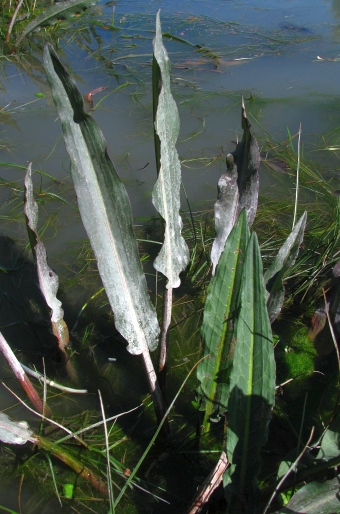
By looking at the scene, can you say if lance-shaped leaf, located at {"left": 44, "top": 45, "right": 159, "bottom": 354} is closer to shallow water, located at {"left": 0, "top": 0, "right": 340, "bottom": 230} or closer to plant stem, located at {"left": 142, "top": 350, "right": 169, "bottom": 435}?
plant stem, located at {"left": 142, "top": 350, "right": 169, "bottom": 435}

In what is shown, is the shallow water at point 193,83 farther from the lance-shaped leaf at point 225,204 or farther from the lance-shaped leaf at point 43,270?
the lance-shaped leaf at point 225,204

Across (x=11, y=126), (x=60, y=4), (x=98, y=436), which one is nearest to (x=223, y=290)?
(x=98, y=436)

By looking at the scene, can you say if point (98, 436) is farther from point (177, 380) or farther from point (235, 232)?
point (235, 232)

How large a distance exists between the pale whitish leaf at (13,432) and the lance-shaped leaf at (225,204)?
514 mm

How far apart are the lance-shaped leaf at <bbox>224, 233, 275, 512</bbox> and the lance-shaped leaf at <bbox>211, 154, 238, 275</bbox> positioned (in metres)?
0.26

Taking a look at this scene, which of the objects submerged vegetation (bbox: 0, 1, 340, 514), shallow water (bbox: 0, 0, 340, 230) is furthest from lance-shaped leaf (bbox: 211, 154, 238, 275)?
shallow water (bbox: 0, 0, 340, 230)

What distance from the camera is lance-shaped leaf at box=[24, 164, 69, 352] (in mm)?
990

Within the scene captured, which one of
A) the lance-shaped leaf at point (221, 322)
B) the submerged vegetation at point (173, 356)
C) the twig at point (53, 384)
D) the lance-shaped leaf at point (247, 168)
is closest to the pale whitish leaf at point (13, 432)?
the submerged vegetation at point (173, 356)

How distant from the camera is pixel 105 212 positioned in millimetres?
927

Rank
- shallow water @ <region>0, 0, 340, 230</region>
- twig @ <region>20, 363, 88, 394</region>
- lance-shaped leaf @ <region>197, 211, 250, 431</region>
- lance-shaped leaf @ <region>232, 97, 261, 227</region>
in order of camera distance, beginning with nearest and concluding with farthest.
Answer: lance-shaped leaf @ <region>197, 211, 250, 431</region> < lance-shaped leaf @ <region>232, 97, 261, 227</region> < twig @ <region>20, 363, 88, 394</region> < shallow water @ <region>0, 0, 340, 230</region>

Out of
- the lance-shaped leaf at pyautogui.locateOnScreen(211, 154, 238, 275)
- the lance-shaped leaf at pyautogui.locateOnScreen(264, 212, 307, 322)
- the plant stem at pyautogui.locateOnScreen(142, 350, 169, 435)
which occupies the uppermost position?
the lance-shaped leaf at pyautogui.locateOnScreen(211, 154, 238, 275)

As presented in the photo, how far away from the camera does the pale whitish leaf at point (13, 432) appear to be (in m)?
0.91

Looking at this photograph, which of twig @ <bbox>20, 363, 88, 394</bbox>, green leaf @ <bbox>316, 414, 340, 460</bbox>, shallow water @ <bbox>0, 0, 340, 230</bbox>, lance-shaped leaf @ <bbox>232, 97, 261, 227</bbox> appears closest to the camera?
green leaf @ <bbox>316, 414, 340, 460</bbox>

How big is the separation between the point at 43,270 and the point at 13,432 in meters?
0.34
